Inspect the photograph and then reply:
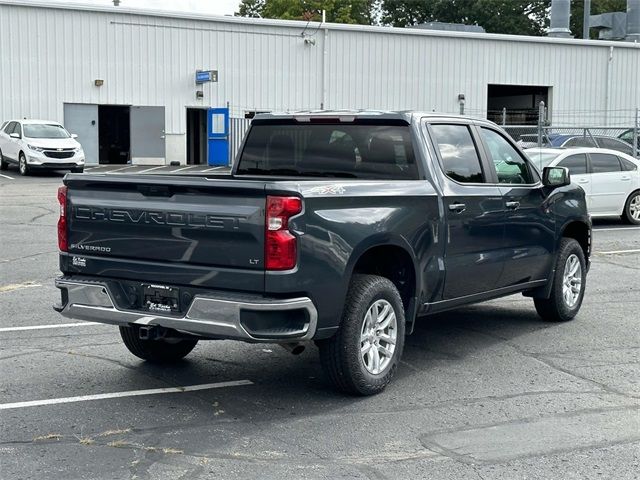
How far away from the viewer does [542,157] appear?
1766cm

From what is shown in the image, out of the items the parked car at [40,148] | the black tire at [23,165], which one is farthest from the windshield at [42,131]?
the black tire at [23,165]

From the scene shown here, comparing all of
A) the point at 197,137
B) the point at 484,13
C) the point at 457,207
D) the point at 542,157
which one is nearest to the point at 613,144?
the point at 542,157

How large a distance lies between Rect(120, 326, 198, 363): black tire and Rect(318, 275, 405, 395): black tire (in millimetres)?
1453

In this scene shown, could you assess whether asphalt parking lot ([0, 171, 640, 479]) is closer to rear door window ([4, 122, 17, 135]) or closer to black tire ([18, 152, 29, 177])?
black tire ([18, 152, 29, 177])

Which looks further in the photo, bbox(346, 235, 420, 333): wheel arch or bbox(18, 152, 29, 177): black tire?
bbox(18, 152, 29, 177): black tire

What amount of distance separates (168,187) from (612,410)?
3244 millimetres

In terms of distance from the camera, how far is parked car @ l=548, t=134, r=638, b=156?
26844 mm

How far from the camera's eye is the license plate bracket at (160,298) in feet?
19.8

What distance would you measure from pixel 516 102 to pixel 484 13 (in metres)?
26.6

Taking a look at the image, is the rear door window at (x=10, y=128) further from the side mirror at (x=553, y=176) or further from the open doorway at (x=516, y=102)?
the side mirror at (x=553, y=176)

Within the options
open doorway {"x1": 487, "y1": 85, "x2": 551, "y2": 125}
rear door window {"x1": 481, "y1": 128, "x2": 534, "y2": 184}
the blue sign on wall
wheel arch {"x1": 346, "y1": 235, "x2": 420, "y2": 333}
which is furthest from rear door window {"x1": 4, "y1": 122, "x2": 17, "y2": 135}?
wheel arch {"x1": 346, "y1": 235, "x2": 420, "y2": 333}

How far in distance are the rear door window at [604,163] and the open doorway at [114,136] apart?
23117 mm

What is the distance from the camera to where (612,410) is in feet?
20.6

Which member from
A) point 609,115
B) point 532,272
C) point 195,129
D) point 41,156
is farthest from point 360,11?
point 532,272
